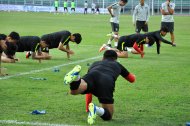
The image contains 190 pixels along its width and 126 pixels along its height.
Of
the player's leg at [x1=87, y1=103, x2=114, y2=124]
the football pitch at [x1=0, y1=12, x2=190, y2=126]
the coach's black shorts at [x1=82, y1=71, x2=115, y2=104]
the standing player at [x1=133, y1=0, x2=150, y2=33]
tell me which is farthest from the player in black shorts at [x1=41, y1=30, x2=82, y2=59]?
the player's leg at [x1=87, y1=103, x2=114, y2=124]

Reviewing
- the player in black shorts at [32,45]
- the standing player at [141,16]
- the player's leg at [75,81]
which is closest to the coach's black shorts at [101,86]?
the player's leg at [75,81]

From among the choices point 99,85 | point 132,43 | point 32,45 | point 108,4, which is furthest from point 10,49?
point 108,4

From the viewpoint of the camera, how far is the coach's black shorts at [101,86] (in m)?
7.19

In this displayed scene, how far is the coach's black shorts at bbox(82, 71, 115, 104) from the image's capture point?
7.19 meters

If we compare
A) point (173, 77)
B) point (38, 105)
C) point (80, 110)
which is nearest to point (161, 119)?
point (80, 110)

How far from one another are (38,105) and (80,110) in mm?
769

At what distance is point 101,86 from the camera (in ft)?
23.6

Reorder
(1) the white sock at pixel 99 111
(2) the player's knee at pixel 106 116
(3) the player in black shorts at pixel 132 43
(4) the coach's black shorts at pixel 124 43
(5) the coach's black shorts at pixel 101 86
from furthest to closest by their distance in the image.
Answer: (4) the coach's black shorts at pixel 124 43, (3) the player in black shorts at pixel 132 43, (5) the coach's black shorts at pixel 101 86, (2) the player's knee at pixel 106 116, (1) the white sock at pixel 99 111

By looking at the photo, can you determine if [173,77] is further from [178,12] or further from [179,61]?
[178,12]

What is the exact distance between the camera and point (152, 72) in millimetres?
12469

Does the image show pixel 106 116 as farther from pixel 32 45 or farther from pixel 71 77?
pixel 32 45

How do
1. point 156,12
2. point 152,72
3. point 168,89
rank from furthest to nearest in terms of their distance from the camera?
1. point 156,12
2. point 152,72
3. point 168,89

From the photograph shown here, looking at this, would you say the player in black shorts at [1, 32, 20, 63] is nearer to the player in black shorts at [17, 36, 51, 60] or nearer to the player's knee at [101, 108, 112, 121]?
the player in black shorts at [17, 36, 51, 60]

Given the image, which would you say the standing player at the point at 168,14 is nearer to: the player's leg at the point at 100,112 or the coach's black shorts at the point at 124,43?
the coach's black shorts at the point at 124,43
